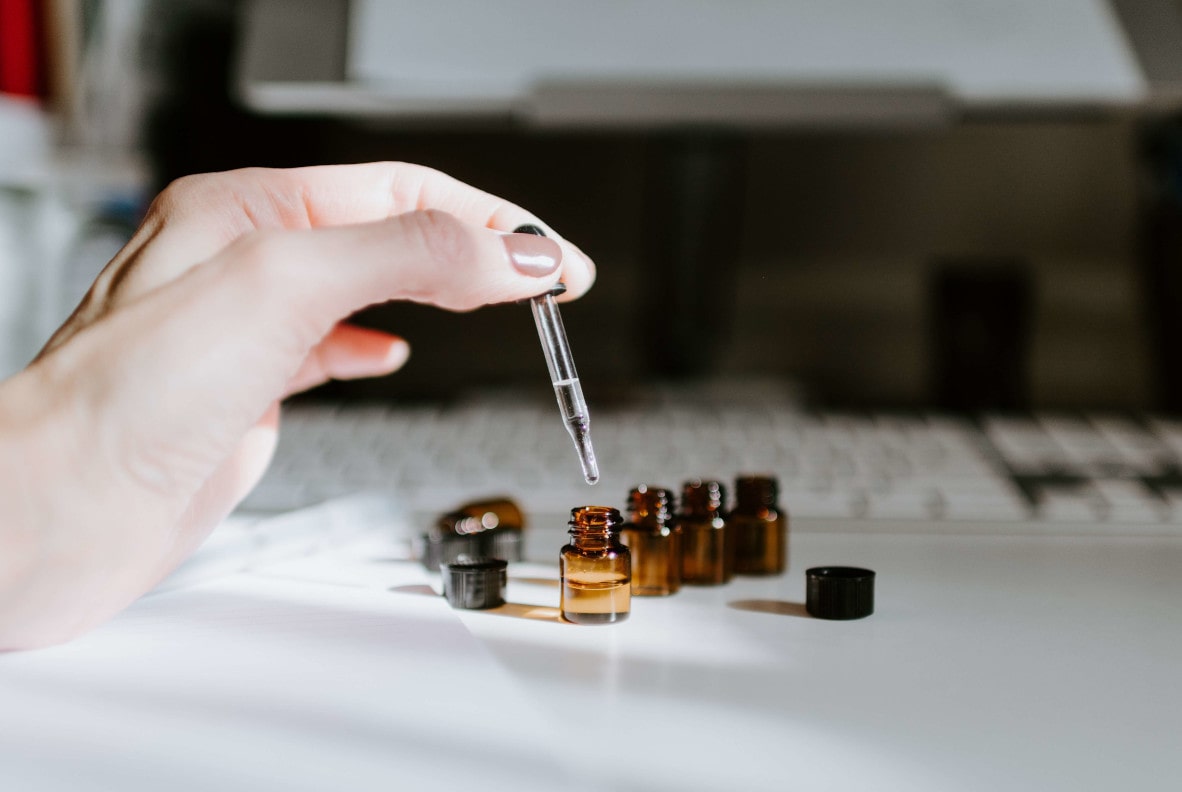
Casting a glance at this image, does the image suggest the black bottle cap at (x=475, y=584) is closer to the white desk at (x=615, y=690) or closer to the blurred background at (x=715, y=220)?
the white desk at (x=615, y=690)

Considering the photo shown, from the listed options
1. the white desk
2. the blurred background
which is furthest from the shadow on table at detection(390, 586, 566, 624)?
the blurred background

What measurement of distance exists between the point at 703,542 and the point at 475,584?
13 centimetres

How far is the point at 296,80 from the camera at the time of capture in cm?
85

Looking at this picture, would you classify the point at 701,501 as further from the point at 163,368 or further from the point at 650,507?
the point at 163,368

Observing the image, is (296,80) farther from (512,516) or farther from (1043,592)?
(1043,592)

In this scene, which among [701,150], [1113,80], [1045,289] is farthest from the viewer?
[1045,289]

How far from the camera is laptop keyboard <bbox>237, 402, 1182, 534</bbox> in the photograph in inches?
26.0

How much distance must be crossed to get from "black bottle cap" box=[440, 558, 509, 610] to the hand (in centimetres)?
12

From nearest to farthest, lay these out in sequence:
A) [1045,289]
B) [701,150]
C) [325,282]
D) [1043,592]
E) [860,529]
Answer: [325,282], [1043,592], [860,529], [701,150], [1045,289]

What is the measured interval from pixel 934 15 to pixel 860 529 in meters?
0.48

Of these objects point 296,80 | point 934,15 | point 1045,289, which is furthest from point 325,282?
point 1045,289

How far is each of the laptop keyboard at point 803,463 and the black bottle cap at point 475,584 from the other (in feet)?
0.53

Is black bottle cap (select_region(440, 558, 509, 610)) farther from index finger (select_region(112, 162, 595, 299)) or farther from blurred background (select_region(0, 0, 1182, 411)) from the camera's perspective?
blurred background (select_region(0, 0, 1182, 411))

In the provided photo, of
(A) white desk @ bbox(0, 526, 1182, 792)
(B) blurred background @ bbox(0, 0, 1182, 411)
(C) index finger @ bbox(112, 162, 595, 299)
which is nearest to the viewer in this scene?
(A) white desk @ bbox(0, 526, 1182, 792)
